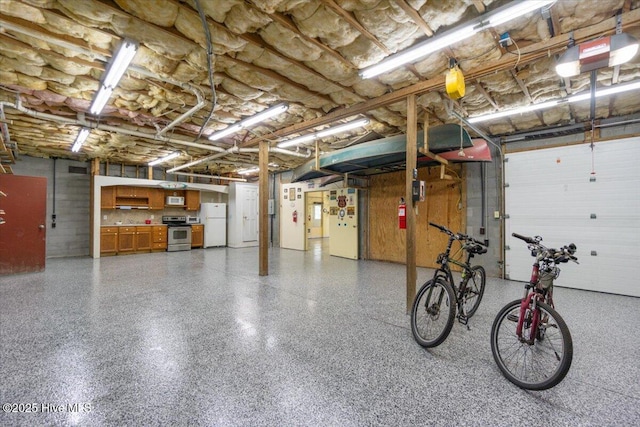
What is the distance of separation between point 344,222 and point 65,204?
27.6 ft

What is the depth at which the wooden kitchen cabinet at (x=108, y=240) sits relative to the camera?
864 cm

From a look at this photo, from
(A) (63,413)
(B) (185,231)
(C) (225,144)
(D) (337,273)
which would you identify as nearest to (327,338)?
(A) (63,413)

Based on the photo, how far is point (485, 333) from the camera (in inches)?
118

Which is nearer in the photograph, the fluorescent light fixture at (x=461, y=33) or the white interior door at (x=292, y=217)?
the fluorescent light fixture at (x=461, y=33)

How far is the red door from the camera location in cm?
576

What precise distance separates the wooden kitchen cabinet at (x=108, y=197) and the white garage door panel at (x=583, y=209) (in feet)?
35.4

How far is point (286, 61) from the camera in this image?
10.7 feet

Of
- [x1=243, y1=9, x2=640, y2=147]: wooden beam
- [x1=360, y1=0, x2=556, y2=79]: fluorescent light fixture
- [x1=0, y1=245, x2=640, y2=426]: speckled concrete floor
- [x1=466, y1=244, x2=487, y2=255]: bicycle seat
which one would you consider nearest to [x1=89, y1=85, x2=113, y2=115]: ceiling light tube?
[x1=0, y1=245, x2=640, y2=426]: speckled concrete floor

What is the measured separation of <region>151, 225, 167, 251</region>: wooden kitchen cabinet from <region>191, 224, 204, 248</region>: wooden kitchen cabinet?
922 mm

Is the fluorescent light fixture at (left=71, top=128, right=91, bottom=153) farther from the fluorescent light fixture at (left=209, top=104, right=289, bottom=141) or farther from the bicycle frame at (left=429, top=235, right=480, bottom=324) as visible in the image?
the bicycle frame at (left=429, top=235, right=480, bottom=324)

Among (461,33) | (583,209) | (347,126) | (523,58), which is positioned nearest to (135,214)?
(347,126)

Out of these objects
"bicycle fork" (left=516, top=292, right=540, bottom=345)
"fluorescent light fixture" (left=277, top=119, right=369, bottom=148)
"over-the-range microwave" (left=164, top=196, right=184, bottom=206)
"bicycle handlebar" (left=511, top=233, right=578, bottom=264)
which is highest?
"fluorescent light fixture" (left=277, top=119, right=369, bottom=148)

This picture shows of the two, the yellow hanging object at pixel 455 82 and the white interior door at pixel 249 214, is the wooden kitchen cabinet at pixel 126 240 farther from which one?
the yellow hanging object at pixel 455 82

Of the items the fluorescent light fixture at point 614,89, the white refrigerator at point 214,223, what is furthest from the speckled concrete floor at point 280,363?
the white refrigerator at point 214,223
